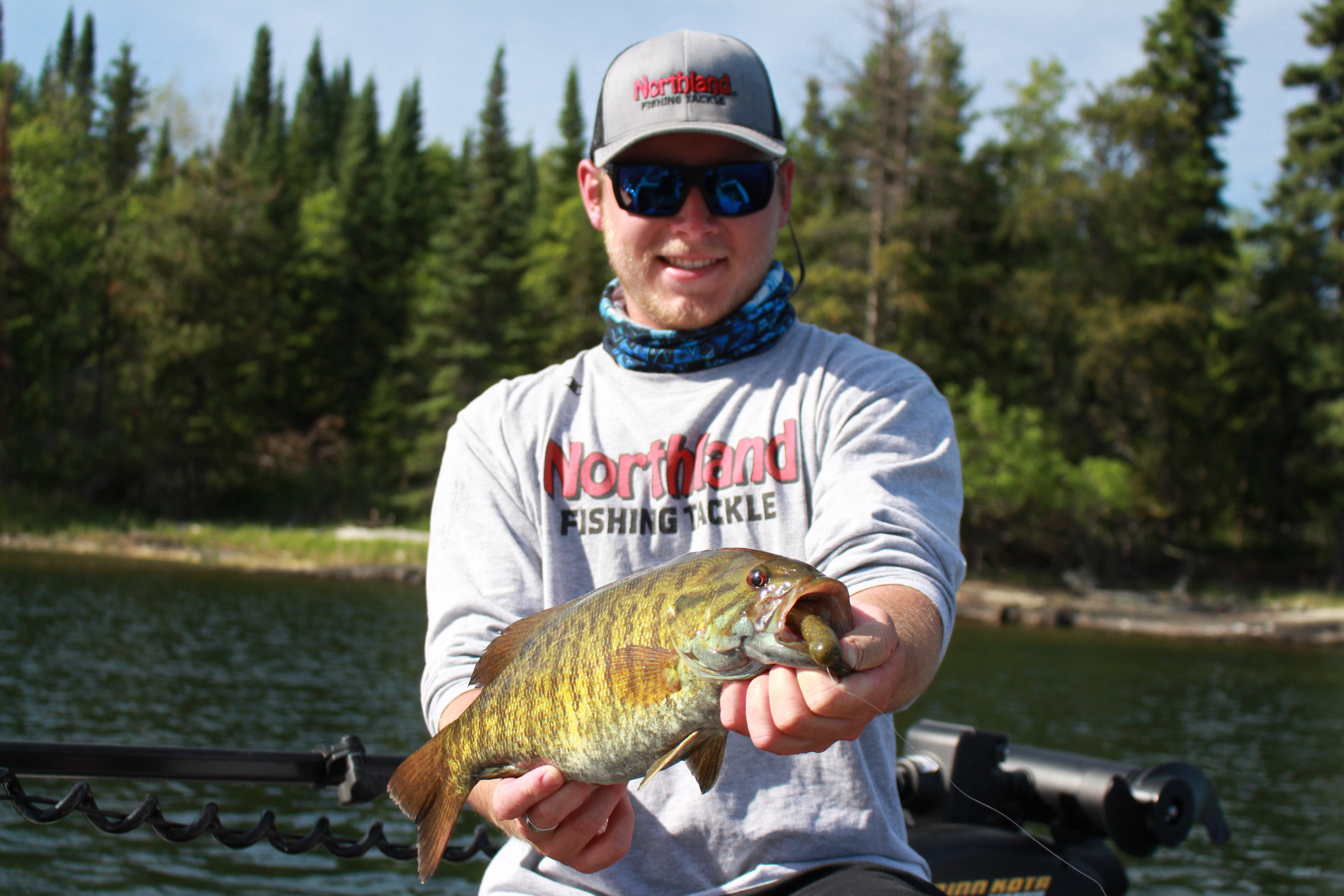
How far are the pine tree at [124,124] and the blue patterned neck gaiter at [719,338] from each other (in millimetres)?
67121

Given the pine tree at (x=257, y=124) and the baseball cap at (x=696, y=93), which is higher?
the pine tree at (x=257, y=124)

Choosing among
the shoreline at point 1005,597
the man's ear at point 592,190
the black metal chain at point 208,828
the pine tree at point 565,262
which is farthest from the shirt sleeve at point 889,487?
the pine tree at point 565,262

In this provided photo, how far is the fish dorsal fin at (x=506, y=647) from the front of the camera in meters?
2.24

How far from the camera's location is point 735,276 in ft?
9.34

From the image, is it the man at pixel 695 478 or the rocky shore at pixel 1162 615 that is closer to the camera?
the man at pixel 695 478

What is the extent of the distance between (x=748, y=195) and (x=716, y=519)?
788mm

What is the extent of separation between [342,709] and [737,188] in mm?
14926

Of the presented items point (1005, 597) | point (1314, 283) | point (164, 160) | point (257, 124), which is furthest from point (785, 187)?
point (257, 124)

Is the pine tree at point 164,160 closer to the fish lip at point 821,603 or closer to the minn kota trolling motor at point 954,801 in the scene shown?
the minn kota trolling motor at point 954,801

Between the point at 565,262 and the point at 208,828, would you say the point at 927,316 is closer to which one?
the point at 565,262

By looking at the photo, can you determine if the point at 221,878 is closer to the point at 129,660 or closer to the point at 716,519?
the point at 716,519

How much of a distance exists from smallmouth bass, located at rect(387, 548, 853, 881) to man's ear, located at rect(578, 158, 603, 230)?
124cm

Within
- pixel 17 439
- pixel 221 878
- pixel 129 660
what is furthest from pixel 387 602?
pixel 17 439

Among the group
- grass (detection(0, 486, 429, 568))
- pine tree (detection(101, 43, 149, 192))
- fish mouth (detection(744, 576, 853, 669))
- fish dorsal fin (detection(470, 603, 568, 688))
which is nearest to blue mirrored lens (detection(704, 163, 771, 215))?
fish dorsal fin (detection(470, 603, 568, 688))
